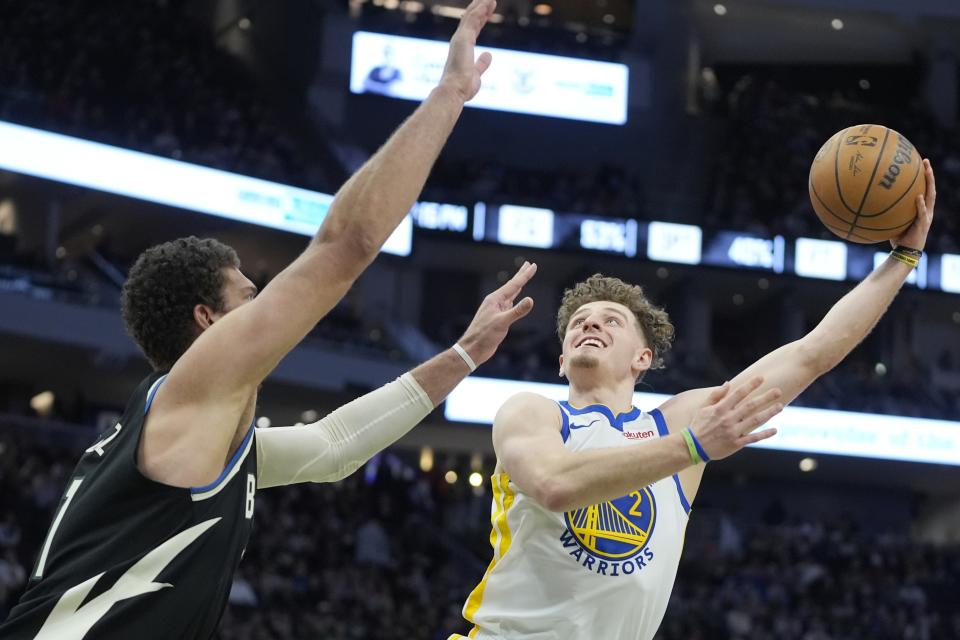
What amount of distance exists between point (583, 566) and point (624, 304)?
1138 mm

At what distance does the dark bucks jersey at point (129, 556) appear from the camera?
2.95m

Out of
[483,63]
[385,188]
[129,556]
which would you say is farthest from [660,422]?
[129,556]

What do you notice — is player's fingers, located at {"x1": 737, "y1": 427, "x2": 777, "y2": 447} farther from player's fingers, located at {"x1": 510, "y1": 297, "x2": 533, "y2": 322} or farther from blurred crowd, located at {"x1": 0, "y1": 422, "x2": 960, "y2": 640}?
blurred crowd, located at {"x1": 0, "y1": 422, "x2": 960, "y2": 640}

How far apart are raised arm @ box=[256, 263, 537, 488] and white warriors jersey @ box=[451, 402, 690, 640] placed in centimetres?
39

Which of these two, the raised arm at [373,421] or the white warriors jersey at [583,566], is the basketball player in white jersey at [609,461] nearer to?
the white warriors jersey at [583,566]

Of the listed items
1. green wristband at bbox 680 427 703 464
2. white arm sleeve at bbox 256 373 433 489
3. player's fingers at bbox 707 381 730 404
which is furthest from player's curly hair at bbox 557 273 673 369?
green wristband at bbox 680 427 703 464

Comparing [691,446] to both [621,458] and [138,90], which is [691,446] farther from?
[138,90]

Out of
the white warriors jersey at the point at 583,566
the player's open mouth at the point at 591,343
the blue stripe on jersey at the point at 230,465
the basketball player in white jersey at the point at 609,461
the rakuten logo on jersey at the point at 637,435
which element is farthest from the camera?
the player's open mouth at the point at 591,343

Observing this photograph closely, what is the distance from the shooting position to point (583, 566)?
13.3ft

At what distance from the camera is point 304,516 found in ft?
63.8

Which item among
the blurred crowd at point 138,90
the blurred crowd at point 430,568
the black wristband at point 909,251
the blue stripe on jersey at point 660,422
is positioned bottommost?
the blurred crowd at point 430,568

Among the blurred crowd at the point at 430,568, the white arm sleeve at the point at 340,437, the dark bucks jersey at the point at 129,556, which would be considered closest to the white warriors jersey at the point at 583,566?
the white arm sleeve at the point at 340,437

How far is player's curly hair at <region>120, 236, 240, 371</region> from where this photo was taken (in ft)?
10.7

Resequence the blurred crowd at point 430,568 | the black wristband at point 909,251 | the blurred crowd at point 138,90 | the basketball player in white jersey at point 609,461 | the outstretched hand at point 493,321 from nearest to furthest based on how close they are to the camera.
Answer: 1. the basketball player in white jersey at point 609,461
2. the outstretched hand at point 493,321
3. the black wristband at point 909,251
4. the blurred crowd at point 430,568
5. the blurred crowd at point 138,90
